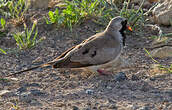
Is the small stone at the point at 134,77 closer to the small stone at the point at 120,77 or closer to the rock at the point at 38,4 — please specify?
the small stone at the point at 120,77

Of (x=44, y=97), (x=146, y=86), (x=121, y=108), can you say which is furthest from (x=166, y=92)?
(x=44, y=97)

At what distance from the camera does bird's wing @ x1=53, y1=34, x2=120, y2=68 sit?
4773 millimetres

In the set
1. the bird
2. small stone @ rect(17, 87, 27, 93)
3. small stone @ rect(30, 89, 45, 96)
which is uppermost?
the bird

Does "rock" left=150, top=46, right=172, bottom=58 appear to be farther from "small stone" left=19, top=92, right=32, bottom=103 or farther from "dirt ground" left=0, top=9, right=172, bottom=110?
"small stone" left=19, top=92, right=32, bottom=103

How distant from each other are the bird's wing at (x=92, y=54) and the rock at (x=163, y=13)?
167cm

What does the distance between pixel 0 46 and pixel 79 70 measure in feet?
5.81

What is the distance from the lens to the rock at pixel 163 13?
615cm

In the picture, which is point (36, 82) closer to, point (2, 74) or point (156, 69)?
point (2, 74)

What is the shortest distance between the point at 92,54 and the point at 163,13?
2.01m

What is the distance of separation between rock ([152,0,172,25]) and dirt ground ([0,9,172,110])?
0.17 metres

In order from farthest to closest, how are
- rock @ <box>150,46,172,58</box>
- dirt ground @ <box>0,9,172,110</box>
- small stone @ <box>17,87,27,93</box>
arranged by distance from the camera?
1. rock @ <box>150,46,172,58</box>
2. small stone @ <box>17,87,27,93</box>
3. dirt ground @ <box>0,9,172,110</box>

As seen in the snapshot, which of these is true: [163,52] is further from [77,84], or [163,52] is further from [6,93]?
[6,93]

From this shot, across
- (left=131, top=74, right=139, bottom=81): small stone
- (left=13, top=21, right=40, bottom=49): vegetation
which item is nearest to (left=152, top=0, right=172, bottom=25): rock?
(left=131, top=74, right=139, bottom=81): small stone

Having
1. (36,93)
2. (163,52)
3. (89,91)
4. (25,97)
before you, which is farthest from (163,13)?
(25,97)
